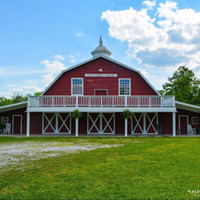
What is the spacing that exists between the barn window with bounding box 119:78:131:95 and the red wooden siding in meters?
0.26

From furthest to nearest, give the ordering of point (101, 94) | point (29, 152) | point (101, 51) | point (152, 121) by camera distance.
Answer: point (101, 51), point (101, 94), point (152, 121), point (29, 152)

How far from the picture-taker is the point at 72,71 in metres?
18.4

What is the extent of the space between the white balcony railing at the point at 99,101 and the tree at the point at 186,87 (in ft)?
53.2

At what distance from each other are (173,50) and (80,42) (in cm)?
1050

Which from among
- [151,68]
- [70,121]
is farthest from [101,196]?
[151,68]

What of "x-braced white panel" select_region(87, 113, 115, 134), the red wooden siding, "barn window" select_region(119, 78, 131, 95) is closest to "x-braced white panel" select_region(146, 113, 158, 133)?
→ the red wooden siding

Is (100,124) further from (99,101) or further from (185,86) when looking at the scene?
(185,86)

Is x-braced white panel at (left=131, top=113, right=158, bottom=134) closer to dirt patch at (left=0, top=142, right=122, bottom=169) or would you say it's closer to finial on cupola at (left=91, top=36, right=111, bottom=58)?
finial on cupola at (left=91, top=36, right=111, bottom=58)

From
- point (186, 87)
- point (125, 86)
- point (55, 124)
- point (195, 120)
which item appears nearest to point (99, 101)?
point (125, 86)

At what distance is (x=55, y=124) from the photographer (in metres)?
18.1

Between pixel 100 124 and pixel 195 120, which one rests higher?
pixel 195 120

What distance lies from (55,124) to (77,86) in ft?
12.4

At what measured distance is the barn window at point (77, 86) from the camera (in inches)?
719

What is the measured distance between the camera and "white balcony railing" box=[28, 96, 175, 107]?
1604 cm
